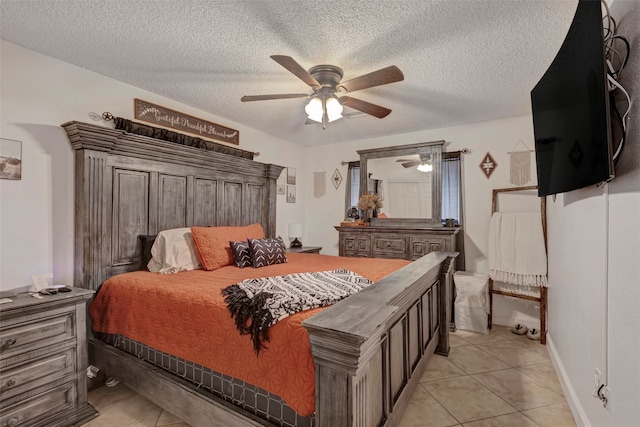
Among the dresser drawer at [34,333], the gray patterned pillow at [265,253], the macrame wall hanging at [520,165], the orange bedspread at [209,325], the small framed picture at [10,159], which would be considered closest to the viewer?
the orange bedspread at [209,325]

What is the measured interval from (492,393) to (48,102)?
391 cm

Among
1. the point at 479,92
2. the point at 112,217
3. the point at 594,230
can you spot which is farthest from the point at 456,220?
the point at 112,217

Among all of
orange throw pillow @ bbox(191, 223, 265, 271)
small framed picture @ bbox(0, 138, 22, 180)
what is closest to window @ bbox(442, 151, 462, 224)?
orange throw pillow @ bbox(191, 223, 265, 271)

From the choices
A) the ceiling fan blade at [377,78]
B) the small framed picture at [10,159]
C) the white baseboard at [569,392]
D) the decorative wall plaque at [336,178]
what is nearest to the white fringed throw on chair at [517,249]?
the white baseboard at [569,392]

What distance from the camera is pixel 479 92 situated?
288cm

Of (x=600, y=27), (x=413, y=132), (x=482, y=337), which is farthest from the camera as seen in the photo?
(x=413, y=132)

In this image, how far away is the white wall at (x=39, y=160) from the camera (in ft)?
6.70

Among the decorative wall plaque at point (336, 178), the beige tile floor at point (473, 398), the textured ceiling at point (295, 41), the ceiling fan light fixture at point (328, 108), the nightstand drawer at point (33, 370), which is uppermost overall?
the textured ceiling at point (295, 41)

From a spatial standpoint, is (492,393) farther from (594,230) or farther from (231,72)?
(231,72)

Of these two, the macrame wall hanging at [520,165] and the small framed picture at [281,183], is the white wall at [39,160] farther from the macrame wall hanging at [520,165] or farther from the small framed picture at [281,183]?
the macrame wall hanging at [520,165]

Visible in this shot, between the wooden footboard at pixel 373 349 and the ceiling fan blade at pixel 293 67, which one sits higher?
the ceiling fan blade at pixel 293 67

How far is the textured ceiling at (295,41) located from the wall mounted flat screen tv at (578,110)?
0.45m

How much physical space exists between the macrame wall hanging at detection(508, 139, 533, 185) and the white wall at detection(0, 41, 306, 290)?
4.29 metres

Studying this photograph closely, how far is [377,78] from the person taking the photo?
1993 mm
